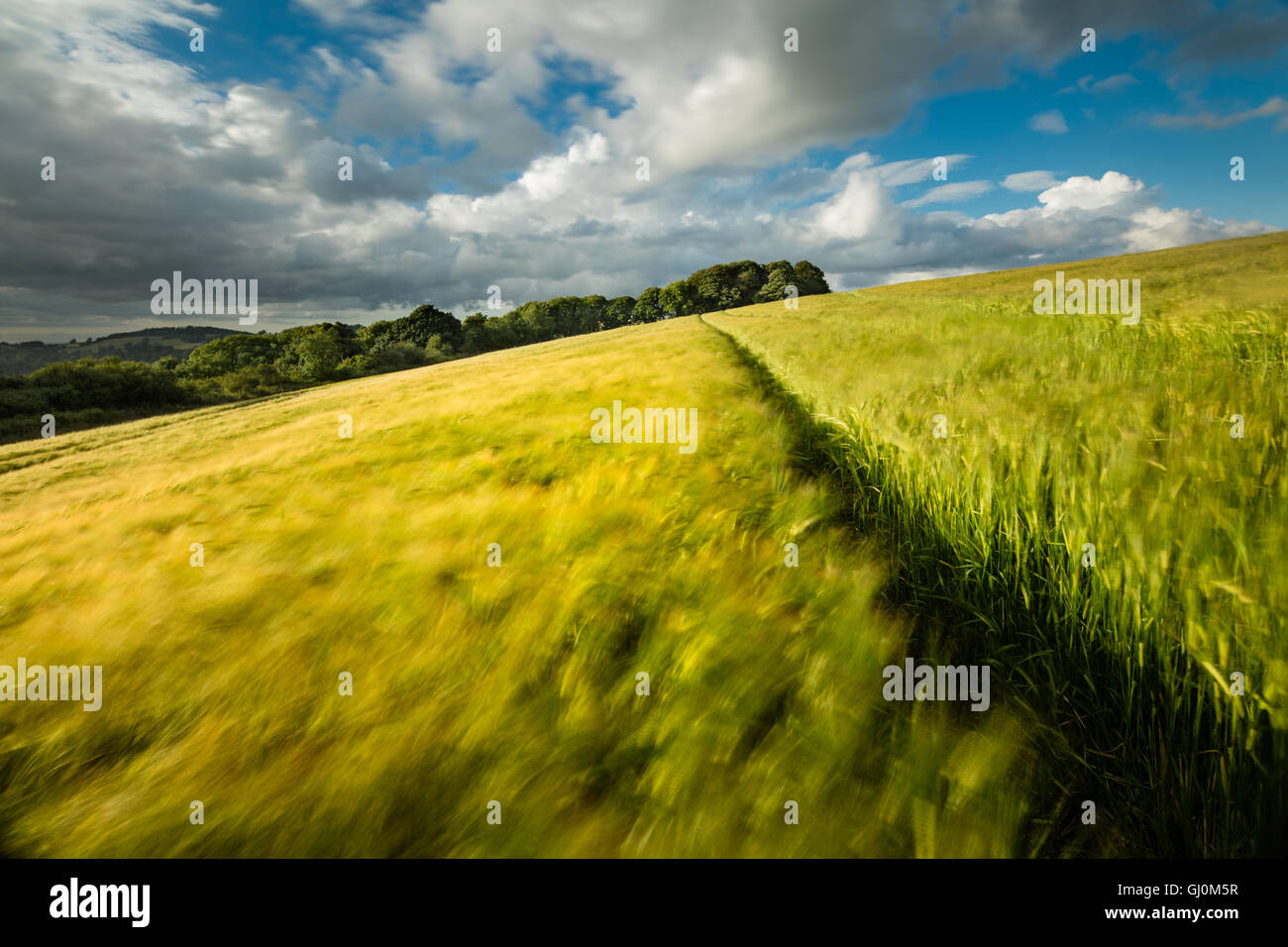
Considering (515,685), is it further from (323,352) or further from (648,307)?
(648,307)

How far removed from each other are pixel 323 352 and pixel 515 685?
70385 millimetres

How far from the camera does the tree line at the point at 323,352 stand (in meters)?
35.4

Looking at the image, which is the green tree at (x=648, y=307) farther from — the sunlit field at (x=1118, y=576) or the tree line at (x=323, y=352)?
the sunlit field at (x=1118, y=576)

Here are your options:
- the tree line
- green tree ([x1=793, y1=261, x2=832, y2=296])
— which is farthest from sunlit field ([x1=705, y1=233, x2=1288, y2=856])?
green tree ([x1=793, y1=261, x2=832, y2=296])

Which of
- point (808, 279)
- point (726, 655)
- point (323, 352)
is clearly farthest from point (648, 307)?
point (726, 655)

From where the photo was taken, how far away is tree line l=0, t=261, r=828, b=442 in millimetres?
35400

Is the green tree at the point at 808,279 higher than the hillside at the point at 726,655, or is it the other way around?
A: the green tree at the point at 808,279

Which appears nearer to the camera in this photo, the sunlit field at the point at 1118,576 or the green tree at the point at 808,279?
the sunlit field at the point at 1118,576

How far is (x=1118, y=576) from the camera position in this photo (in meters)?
1.35

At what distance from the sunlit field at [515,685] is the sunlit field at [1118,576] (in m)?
0.04

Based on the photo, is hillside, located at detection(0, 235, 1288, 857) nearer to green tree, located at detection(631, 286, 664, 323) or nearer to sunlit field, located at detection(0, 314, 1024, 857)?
sunlit field, located at detection(0, 314, 1024, 857)

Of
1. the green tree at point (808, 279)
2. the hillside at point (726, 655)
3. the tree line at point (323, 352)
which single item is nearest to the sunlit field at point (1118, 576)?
the hillside at point (726, 655)

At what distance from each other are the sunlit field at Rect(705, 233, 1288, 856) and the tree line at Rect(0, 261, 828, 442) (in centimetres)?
4431
